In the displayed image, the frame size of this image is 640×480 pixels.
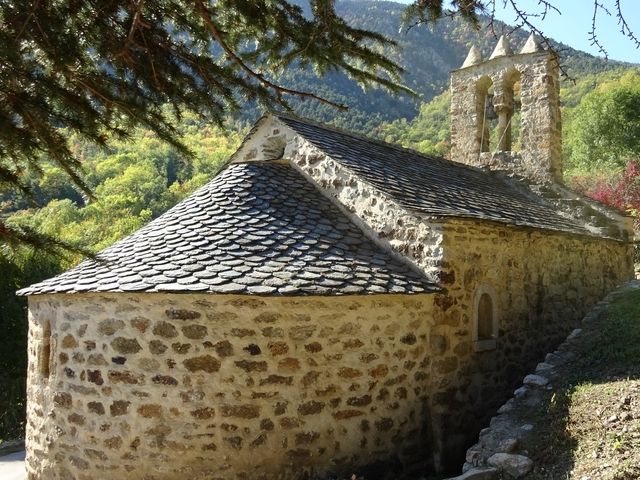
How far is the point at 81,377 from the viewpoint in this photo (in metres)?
5.39

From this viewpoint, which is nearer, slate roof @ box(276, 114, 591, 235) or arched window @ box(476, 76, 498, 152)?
slate roof @ box(276, 114, 591, 235)

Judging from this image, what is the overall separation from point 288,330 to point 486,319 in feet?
10.2

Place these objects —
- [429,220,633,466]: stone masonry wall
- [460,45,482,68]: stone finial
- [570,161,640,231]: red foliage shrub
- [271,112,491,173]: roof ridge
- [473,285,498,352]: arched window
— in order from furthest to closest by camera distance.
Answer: [570,161,640,231]: red foliage shrub
[460,45,482,68]: stone finial
[271,112,491,173]: roof ridge
[473,285,498,352]: arched window
[429,220,633,466]: stone masonry wall

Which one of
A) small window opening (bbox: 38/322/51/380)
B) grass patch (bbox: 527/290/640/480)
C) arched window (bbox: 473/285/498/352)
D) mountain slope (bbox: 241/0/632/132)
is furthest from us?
mountain slope (bbox: 241/0/632/132)

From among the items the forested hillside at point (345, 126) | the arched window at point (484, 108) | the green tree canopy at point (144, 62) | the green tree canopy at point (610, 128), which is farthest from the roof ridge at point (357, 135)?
the green tree canopy at point (610, 128)

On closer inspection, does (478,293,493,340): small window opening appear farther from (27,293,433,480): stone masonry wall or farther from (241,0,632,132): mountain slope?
(241,0,632,132): mountain slope

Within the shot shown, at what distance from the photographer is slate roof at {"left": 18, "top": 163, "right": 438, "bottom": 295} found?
17.0 ft

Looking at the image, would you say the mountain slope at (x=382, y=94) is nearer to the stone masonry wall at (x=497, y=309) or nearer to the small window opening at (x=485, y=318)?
the stone masonry wall at (x=497, y=309)

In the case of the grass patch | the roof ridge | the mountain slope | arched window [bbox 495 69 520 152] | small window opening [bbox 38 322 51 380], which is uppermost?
the mountain slope

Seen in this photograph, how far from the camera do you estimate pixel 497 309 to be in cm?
724

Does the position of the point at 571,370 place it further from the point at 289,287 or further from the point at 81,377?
the point at 81,377

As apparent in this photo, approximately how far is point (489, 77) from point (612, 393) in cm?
762

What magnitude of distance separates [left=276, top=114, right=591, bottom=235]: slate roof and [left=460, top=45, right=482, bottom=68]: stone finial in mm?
2288

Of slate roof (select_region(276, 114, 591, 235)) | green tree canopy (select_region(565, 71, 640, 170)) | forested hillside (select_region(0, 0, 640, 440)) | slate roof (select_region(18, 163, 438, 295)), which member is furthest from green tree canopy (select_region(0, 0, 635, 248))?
green tree canopy (select_region(565, 71, 640, 170))
